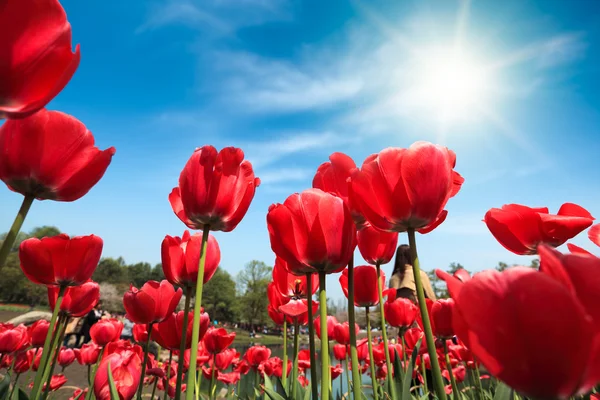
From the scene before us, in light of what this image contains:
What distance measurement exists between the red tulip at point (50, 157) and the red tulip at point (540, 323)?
113 centimetres

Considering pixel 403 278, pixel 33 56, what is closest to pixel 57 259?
pixel 33 56

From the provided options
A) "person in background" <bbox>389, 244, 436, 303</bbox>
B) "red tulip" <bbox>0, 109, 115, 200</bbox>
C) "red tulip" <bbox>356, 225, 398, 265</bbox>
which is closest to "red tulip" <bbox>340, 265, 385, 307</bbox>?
"red tulip" <bbox>356, 225, 398, 265</bbox>

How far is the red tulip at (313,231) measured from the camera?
114 cm

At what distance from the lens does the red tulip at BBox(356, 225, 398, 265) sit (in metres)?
1.84

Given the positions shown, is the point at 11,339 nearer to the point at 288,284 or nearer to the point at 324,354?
the point at 288,284

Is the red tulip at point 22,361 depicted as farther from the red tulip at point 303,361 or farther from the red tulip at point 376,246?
the red tulip at point 376,246

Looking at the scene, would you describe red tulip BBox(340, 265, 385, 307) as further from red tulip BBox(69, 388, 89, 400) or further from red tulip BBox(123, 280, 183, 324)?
red tulip BBox(69, 388, 89, 400)

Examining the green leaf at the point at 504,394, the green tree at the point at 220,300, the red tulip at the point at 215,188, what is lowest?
the green leaf at the point at 504,394

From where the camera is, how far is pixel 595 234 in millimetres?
1541

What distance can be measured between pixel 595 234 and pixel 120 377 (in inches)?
91.7

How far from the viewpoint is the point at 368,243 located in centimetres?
188

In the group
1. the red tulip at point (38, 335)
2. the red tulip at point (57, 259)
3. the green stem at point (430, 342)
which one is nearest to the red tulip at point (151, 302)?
the red tulip at point (57, 259)

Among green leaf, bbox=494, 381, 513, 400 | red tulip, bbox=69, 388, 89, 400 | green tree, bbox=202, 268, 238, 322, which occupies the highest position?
green tree, bbox=202, 268, 238, 322

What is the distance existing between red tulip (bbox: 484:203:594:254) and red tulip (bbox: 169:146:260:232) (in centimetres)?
120
